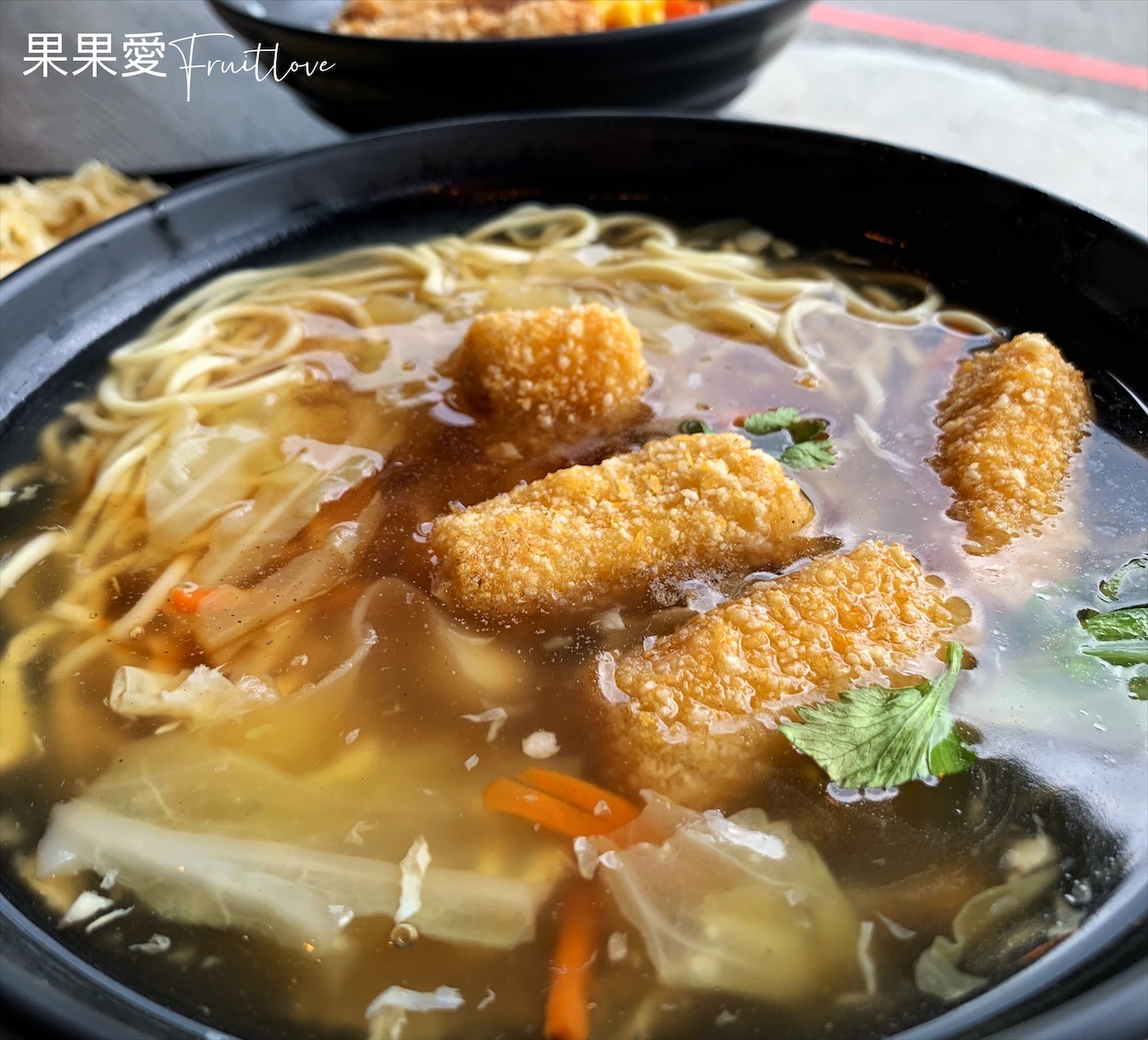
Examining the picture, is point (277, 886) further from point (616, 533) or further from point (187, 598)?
point (616, 533)

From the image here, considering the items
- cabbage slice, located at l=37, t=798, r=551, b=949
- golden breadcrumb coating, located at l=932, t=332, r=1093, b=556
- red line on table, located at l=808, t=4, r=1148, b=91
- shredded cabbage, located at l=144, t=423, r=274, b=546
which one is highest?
red line on table, located at l=808, t=4, r=1148, b=91

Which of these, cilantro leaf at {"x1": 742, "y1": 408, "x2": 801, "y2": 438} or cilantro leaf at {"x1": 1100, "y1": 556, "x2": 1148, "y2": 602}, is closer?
cilantro leaf at {"x1": 1100, "y1": 556, "x2": 1148, "y2": 602}

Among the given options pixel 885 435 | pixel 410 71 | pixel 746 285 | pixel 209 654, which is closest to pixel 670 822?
pixel 209 654

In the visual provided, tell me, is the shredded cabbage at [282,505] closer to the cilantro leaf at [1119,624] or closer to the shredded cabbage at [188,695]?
the shredded cabbage at [188,695]

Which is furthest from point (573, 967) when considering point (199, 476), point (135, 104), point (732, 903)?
point (135, 104)

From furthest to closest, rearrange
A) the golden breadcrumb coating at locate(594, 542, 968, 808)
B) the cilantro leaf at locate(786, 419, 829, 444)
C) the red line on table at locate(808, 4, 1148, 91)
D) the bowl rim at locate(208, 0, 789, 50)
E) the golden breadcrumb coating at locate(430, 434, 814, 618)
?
the red line on table at locate(808, 4, 1148, 91), the bowl rim at locate(208, 0, 789, 50), the cilantro leaf at locate(786, 419, 829, 444), the golden breadcrumb coating at locate(430, 434, 814, 618), the golden breadcrumb coating at locate(594, 542, 968, 808)

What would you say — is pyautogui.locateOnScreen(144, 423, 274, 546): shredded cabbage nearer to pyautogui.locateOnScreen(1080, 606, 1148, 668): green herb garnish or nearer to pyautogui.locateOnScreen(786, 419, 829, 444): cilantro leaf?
pyautogui.locateOnScreen(786, 419, 829, 444): cilantro leaf

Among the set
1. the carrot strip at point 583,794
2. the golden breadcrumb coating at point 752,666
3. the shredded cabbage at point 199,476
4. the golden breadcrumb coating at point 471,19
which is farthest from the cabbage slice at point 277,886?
the golden breadcrumb coating at point 471,19

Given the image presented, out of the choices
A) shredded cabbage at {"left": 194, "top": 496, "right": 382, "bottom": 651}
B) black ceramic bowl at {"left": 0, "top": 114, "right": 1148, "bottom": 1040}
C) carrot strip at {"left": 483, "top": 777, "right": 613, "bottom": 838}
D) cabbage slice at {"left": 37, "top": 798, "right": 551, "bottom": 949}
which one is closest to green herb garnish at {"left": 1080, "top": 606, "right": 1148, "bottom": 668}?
black ceramic bowl at {"left": 0, "top": 114, "right": 1148, "bottom": 1040}
